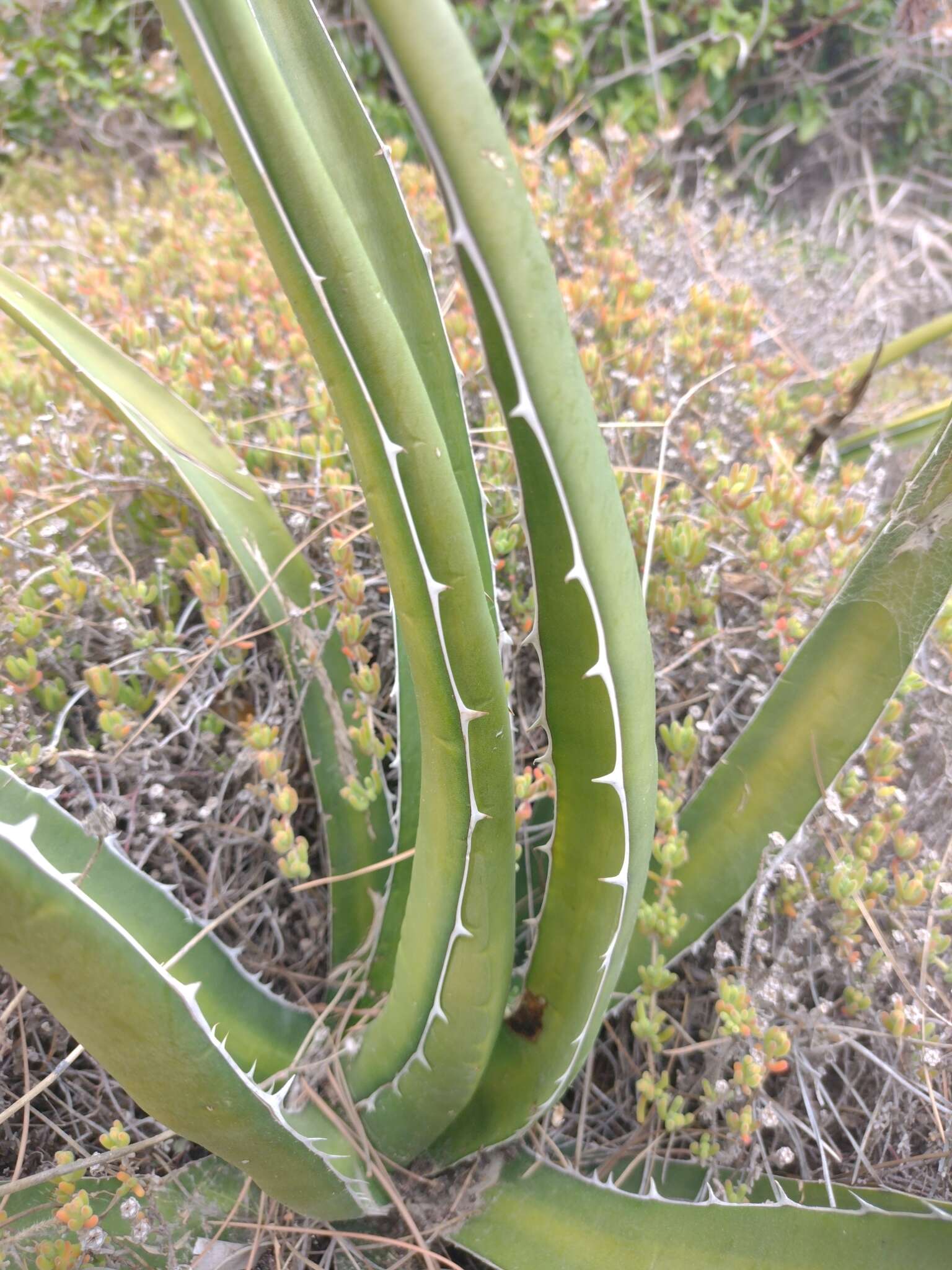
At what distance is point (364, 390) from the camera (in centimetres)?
48

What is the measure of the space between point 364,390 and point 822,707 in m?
0.53

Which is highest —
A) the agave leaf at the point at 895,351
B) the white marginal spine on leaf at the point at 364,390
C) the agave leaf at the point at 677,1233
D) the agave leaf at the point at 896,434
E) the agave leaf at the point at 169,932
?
the white marginal spine on leaf at the point at 364,390

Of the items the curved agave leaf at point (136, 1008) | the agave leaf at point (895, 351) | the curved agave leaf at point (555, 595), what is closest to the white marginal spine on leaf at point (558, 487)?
the curved agave leaf at point (555, 595)

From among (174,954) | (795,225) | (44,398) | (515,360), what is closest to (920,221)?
(795,225)

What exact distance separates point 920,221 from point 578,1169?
274cm

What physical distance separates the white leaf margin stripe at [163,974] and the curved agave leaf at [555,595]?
20cm

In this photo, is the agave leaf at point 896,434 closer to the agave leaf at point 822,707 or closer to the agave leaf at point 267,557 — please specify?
the agave leaf at point 822,707

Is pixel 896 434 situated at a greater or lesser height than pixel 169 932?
lesser

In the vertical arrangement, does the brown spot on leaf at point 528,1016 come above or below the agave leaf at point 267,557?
below

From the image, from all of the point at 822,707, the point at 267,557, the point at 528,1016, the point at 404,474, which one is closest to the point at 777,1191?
the point at 528,1016

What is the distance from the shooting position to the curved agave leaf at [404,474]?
0.43m

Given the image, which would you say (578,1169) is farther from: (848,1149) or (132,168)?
(132,168)

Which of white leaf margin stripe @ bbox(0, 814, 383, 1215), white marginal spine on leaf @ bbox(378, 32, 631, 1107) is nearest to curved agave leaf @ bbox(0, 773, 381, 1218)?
white leaf margin stripe @ bbox(0, 814, 383, 1215)

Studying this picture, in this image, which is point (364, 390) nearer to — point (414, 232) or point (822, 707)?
point (414, 232)
